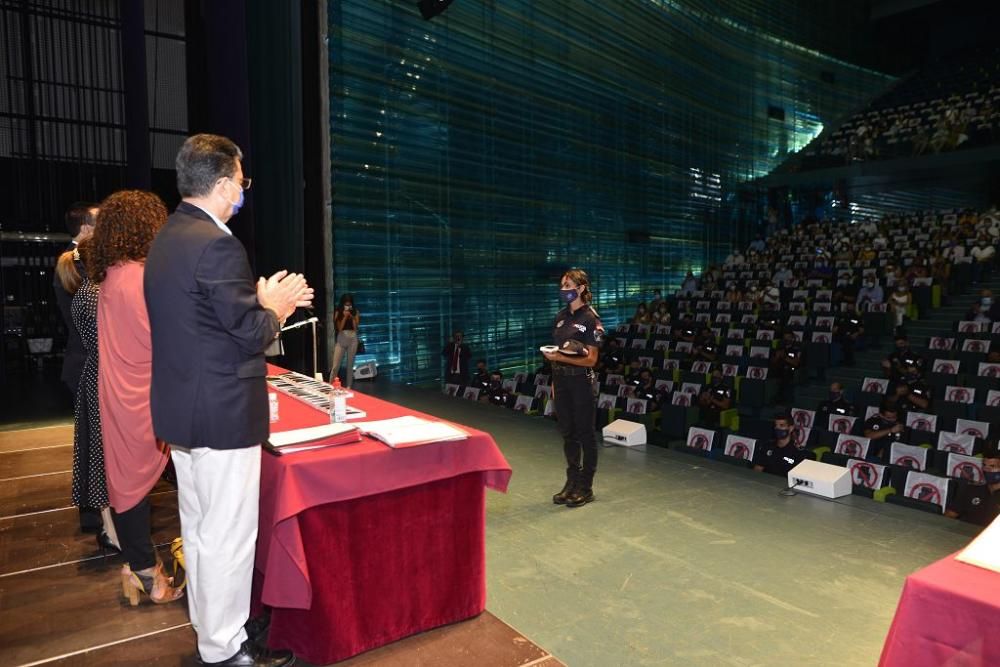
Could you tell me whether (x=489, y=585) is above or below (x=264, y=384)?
below

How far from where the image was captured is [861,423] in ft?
22.2

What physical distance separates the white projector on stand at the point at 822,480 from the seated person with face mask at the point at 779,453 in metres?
1.03

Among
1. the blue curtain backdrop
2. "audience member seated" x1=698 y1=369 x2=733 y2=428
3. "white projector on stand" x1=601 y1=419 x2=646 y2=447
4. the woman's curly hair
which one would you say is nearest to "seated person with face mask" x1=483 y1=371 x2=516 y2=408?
the blue curtain backdrop

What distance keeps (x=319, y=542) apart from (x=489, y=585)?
42.4 inches

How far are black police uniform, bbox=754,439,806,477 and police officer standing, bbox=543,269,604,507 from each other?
7.20 feet

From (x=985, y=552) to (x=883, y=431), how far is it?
5.60 metres

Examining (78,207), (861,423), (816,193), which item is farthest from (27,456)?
(816,193)

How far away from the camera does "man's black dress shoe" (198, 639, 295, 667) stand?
199cm

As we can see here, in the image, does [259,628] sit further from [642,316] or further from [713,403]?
[642,316]

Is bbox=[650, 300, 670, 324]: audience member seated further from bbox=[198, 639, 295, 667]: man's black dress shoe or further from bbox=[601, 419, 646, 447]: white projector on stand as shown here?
bbox=[198, 639, 295, 667]: man's black dress shoe

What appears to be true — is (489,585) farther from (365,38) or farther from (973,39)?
(973,39)

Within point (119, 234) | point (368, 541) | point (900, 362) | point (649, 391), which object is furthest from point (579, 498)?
point (900, 362)

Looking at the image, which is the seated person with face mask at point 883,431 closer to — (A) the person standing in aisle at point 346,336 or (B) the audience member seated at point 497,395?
(B) the audience member seated at point 497,395

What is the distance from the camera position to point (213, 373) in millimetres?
1818
